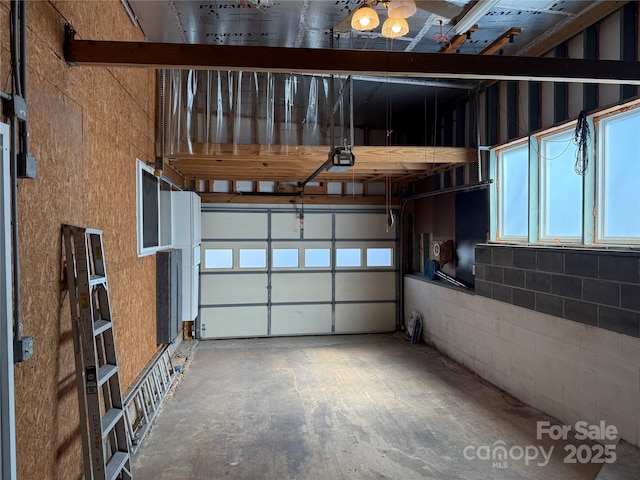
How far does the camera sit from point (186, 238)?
5113mm

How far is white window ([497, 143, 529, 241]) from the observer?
15.1 ft

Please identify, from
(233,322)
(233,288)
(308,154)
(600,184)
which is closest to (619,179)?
(600,184)

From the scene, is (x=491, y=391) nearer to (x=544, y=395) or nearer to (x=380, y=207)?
(x=544, y=395)

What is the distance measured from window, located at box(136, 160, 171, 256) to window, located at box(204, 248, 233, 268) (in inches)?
84.4

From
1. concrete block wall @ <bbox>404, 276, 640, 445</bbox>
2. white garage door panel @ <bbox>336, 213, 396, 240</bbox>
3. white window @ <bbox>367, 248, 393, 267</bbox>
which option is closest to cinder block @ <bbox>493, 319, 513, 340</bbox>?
concrete block wall @ <bbox>404, 276, 640, 445</bbox>

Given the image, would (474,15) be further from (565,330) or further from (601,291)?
(565,330)

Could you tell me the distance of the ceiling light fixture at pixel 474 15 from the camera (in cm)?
312

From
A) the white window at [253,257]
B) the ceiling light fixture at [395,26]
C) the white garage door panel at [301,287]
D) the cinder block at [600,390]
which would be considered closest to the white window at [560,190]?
the cinder block at [600,390]

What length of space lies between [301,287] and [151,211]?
3674mm

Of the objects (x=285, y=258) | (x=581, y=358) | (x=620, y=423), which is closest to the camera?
(x=620, y=423)

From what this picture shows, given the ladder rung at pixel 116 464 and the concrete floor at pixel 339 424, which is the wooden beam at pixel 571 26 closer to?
the concrete floor at pixel 339 424

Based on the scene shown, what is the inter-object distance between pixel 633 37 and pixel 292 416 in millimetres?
4474

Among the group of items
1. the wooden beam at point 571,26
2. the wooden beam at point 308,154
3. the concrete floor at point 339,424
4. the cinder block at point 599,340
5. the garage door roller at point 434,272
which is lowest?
the concrete floor at point 339,424

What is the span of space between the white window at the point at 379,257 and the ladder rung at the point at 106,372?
5493mm
